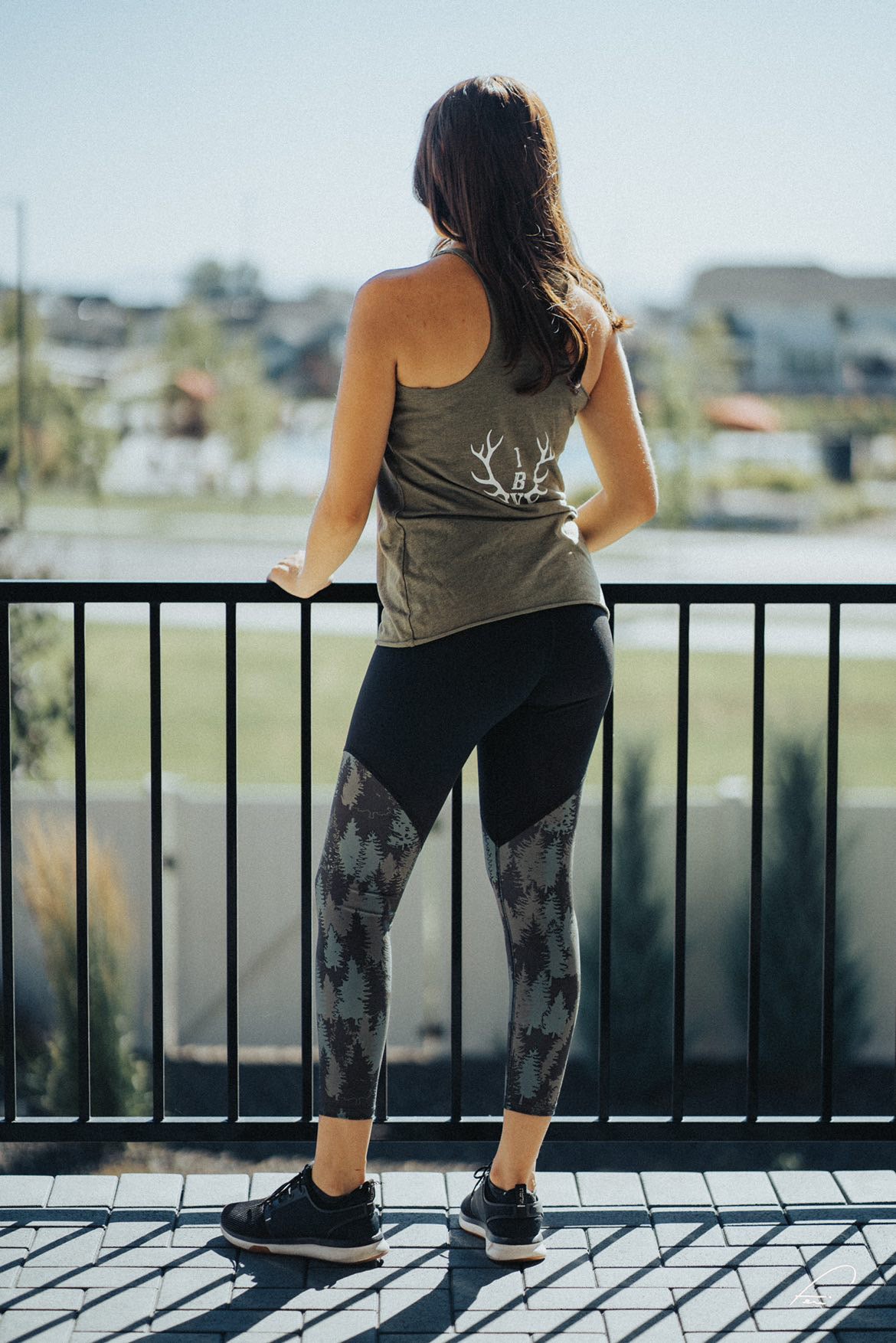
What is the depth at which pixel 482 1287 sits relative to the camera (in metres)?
1.58

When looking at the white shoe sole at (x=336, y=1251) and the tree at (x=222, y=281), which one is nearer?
the white shoe sole at (x=336, y=1251)

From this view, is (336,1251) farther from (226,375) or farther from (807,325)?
(807,325)

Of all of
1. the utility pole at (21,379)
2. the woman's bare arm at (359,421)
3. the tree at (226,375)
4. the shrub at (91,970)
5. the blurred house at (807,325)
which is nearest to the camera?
the woman's bare arm at (359,421)

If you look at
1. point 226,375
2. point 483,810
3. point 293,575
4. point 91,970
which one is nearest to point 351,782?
point 483,810

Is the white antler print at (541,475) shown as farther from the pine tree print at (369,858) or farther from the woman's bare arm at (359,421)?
the pine tree print at (369,858)

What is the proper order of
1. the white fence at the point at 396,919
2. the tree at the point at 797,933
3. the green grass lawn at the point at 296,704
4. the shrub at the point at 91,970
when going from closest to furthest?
1. the shrub at the point at 91,970
2. the tree at the point at 797,933
3. the white fence at the point at 396,919
4. the green grass lawn at the point at 296,704

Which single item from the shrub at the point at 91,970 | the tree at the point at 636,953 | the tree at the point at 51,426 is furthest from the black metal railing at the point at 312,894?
the tree at the point at 51,426

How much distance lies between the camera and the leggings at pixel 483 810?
1450 mm

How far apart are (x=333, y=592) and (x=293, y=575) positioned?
0.39 feet

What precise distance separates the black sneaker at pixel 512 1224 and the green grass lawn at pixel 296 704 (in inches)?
514

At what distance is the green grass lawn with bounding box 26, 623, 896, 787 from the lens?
17.7 metres

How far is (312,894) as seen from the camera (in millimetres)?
1916

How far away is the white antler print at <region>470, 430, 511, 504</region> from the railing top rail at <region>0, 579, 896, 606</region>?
0.34 m

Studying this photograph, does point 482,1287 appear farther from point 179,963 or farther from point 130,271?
point 130,271
